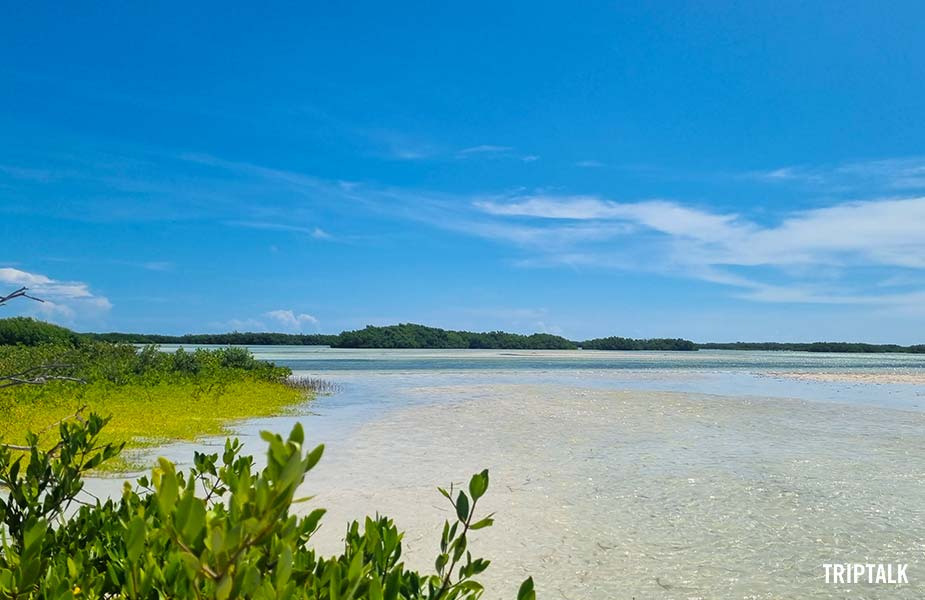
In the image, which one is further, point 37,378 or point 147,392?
point 147,392

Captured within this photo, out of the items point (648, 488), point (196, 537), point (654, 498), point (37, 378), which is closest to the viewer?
point (196, 537)

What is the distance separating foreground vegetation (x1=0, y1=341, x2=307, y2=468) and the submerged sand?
3.64 meters

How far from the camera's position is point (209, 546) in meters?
1.04

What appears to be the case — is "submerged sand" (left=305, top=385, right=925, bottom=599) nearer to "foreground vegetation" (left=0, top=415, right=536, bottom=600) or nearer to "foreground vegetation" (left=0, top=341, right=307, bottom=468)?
"foreground vegetation" (left=0, top=415, right=536, bottom=600)

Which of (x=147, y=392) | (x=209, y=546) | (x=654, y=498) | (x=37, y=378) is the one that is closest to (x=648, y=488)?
(x=654, y=498)

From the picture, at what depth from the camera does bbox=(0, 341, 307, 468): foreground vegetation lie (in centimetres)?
1202

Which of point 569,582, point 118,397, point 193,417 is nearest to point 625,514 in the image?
point 569,582

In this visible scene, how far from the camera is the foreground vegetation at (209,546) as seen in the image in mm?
997

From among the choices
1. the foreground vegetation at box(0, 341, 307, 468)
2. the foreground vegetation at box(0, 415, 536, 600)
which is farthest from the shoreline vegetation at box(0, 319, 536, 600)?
the foreground vegetation at box(0, 341, 307, 468)

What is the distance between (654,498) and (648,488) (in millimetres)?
518

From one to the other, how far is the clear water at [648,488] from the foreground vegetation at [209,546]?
133 inches

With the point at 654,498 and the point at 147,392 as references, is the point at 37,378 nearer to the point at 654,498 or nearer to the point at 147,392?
the point at 654,498

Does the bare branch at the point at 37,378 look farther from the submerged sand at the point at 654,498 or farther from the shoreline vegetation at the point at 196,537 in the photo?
the submerged sand at the point at 654,498

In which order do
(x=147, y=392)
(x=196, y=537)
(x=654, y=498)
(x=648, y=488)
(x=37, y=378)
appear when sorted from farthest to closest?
(x=147, y=392), (x=648, y=488), (x=654, y=498), (x=37, y=378), (x=196, y=537)
